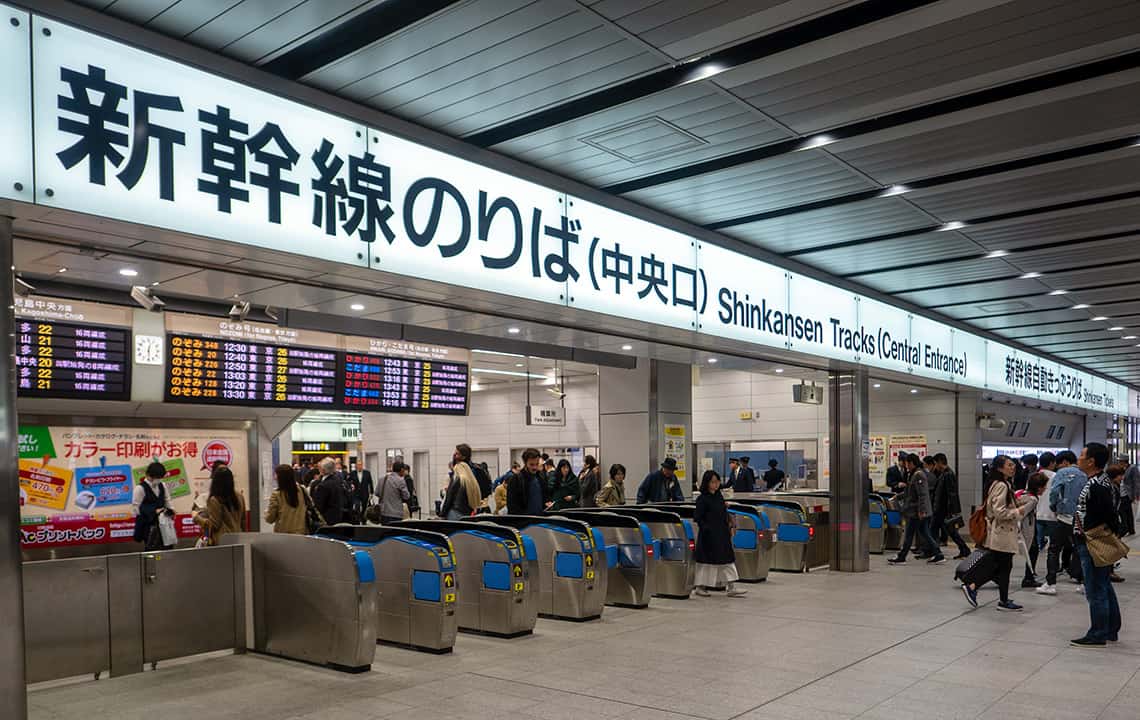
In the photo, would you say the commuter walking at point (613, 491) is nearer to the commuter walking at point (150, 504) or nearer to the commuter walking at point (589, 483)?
the commuter walking at point (589, 483)

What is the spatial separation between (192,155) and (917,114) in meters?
4.06

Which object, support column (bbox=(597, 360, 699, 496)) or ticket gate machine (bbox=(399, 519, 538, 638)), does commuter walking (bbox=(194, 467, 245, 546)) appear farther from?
support column (bbox=(597, 360, 699, 496))

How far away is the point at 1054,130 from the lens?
18.9ft

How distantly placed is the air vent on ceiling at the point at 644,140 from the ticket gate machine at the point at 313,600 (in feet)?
11.2

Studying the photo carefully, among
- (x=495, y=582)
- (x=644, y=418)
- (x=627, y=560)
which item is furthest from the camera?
(x=644, y=418)

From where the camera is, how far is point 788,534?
1203 centimetres

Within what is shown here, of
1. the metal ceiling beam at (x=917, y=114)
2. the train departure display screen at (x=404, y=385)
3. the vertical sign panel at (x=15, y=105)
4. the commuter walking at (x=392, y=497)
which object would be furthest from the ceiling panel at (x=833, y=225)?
the commuter walking at (x=392, y=497)

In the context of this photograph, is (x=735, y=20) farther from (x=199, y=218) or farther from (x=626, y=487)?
(x=626, y=487)

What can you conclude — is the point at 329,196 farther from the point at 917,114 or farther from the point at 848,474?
the point at 848,474

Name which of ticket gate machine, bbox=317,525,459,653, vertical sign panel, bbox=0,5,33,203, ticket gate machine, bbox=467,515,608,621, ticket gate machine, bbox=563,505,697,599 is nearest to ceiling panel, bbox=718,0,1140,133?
vertical sign panel, bbox=0,5,33,203

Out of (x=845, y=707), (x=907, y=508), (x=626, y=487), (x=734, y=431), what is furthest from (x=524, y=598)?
(x=734, y=431)

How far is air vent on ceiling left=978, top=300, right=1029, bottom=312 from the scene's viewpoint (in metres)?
12.2

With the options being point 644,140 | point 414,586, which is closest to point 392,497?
point 414,586

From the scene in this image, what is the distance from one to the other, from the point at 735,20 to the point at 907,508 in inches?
461
